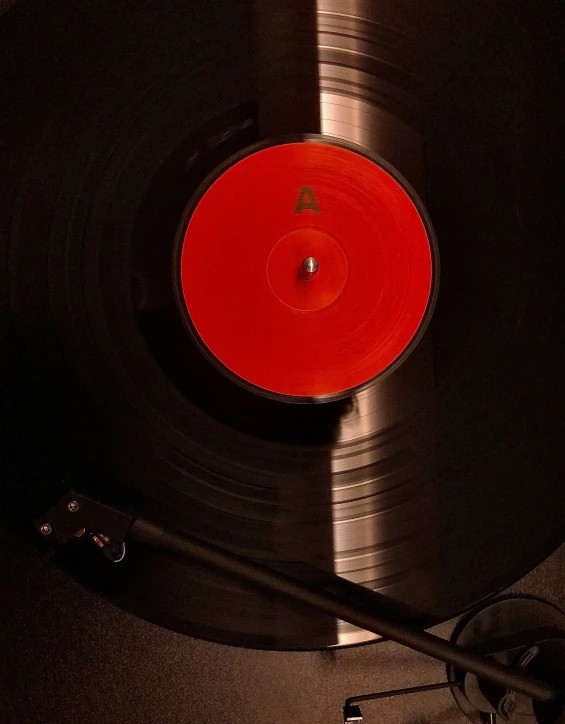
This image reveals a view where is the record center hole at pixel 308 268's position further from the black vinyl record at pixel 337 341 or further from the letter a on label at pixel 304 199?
the black vinyl record at pixel 337 341

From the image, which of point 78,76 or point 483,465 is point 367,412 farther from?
point 78,76

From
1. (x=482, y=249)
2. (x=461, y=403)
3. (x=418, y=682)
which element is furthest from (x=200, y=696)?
(x=482, y=249)

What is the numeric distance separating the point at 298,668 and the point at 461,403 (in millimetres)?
484

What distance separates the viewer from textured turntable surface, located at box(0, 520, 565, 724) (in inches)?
39.1

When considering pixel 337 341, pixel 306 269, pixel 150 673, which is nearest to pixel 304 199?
pixel 306 269

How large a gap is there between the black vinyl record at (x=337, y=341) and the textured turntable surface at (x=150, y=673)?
7.8 inches

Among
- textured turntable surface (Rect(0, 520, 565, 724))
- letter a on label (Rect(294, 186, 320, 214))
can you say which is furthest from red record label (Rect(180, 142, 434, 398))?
textured turntable surface (Rect(0, 520, 565, 724))

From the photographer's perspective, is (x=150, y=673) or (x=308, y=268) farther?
(x=150, y=673)

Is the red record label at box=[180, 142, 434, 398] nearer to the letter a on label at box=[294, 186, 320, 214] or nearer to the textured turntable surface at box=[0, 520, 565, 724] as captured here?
the letter a on label at box=[294, 186, 320, 214]

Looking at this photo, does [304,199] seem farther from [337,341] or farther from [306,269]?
[337,341]

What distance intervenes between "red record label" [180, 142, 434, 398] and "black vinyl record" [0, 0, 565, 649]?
3cm

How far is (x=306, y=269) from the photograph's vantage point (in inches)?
35.1

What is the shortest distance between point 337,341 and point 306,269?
0.36 ft

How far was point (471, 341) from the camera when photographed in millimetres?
892
